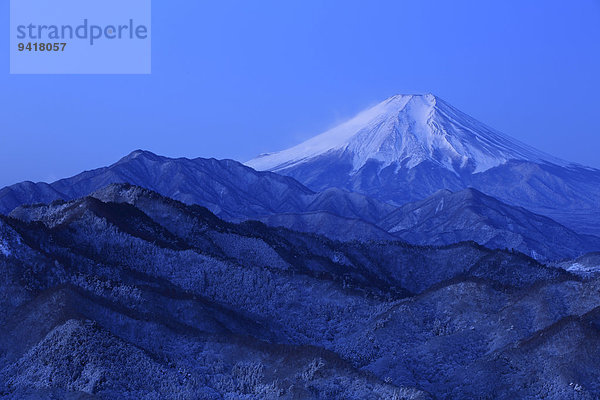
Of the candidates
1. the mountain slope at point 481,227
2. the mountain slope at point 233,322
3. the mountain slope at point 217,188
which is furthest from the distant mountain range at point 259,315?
the mountain slope at point 217,188

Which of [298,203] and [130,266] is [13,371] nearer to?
[130,266]

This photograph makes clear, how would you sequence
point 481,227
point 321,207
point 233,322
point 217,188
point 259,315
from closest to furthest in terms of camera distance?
point 233,322
point 259,315
point 481,227
point 321,207
point 217,188

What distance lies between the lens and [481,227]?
118125 millimetres

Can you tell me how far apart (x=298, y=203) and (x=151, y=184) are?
28.7m

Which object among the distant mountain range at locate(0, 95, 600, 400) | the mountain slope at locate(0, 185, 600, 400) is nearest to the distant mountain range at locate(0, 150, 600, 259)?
the distant mountain range at locate(0, 95, 600, 400)

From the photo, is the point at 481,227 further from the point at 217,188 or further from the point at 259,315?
the point at 259,315

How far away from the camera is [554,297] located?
3903 cm

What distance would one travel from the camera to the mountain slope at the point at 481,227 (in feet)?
376

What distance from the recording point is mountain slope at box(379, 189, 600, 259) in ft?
376

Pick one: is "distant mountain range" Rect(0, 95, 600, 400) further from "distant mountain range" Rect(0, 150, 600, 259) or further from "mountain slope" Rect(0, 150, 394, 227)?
"mountain slope" Rect(0, 150, 394, 227)

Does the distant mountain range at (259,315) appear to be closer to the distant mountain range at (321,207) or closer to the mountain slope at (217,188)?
the distant mountain range at (321,207)

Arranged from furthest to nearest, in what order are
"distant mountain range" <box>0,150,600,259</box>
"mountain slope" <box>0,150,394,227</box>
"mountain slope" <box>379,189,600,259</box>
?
"mountain slope" <box>0,150,394,227</box> → "distant mountain range" <box>0,150,600,259</box> → "mountain slope" <box>379,189,600,259</box>

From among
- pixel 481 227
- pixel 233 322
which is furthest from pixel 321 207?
pixel 233 322

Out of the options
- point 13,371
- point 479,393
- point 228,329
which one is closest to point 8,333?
point 13,371
